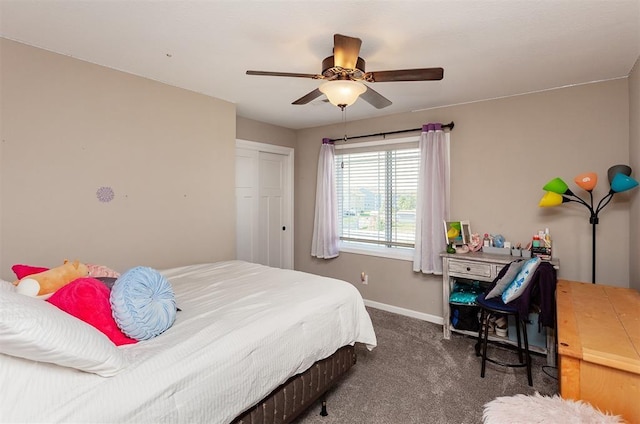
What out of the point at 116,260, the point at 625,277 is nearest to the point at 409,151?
the point at 625,277

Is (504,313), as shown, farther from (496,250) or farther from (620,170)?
(620,170)

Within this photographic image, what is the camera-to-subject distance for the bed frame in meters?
1.55

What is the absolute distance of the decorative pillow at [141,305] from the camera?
1.35 meters

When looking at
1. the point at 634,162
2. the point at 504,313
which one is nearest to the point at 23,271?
the point at 504,313

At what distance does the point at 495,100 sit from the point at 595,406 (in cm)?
282

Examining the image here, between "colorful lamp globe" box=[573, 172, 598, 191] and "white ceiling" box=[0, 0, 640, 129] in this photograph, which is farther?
"colorful lamp globe" box=[573, 172, 598, 191]

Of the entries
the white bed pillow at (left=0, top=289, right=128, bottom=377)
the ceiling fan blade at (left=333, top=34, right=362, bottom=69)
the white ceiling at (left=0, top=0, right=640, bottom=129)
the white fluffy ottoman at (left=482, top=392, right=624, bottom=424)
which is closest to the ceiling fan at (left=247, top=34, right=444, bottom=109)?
the ceiling fan blade at (left=333, top=34, right=362, bottom=69)

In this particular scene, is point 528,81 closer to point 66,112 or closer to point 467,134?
point 467,134

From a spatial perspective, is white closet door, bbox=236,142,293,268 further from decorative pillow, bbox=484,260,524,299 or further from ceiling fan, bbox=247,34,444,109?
decorative pillow, bbox=484,260,524,299

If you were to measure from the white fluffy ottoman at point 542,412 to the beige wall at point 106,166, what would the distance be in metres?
2.74

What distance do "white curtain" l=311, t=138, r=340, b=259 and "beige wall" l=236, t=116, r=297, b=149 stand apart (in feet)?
2.06

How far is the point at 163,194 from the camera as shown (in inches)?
113

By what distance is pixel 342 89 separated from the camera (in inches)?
77.5

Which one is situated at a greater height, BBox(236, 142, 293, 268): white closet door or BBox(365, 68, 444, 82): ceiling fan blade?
BBox(365, 68, 444, 82): ceiling fan blade
